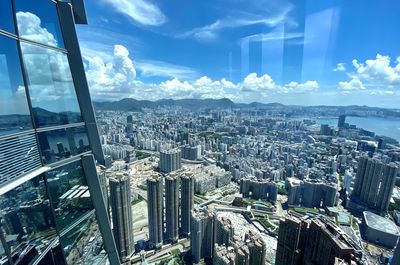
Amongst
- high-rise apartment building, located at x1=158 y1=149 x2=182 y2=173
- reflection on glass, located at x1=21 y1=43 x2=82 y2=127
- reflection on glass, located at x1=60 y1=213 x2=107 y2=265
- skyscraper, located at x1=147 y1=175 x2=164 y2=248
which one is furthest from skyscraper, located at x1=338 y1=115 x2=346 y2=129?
reflection on glass, located at x1=21 y1=43 x2=82 y2=127

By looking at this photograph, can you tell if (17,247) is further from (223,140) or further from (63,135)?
(223,140)

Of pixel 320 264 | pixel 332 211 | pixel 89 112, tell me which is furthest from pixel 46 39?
pixel 332 211

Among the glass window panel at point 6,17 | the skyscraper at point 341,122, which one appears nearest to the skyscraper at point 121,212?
the glass window panel at point 6,17

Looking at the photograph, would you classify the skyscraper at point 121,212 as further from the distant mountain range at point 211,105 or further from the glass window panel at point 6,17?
the distant mountain range at point 211,105

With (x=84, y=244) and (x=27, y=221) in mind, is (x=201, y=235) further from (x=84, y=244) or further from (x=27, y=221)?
(x=27, y=221)

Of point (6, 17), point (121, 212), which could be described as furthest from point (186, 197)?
point (6, 17)
